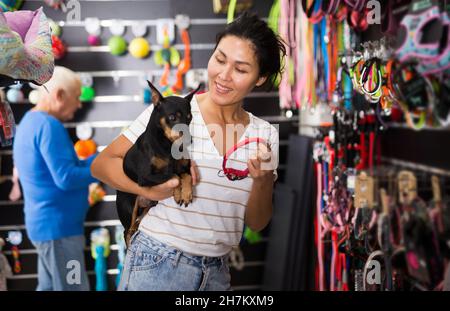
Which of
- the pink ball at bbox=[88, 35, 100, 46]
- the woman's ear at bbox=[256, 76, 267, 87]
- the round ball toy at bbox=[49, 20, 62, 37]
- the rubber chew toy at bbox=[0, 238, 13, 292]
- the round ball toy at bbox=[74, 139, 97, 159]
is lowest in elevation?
the rubber chew toy at bbox=[0, 238, 13, 292]

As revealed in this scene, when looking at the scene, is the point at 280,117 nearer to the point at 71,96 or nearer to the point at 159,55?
the point at 159,55

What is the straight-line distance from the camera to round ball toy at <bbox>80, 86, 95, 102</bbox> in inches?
56.2

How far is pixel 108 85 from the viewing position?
1.45 m

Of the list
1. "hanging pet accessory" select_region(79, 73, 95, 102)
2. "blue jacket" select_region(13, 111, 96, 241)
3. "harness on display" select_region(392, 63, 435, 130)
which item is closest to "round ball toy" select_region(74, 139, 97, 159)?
"blue jacket" select_region(13, 111, 96, 241)

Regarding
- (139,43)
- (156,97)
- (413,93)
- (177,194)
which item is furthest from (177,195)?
(413,93)

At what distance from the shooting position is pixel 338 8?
1561 millimetres

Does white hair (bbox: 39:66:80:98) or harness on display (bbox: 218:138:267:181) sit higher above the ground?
white hair (bbox: 39:66:80:98)

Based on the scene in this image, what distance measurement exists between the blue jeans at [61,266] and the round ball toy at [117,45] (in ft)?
1.69

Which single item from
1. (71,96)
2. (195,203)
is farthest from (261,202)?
(71,96)

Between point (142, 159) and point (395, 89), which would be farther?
point (395, 89)

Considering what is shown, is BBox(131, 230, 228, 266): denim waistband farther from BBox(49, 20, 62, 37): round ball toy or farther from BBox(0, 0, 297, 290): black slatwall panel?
BBox(49, 20, 62, 37): round ball toy

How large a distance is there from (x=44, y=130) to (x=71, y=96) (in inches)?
4.3

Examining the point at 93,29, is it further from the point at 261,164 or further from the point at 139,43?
the point at 261,164

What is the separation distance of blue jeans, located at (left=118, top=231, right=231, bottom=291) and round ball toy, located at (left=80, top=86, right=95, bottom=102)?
0.40m
